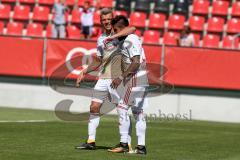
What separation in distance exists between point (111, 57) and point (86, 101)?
399 inches

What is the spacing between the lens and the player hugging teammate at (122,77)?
39.6 ft

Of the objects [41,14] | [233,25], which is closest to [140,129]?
[233,25]

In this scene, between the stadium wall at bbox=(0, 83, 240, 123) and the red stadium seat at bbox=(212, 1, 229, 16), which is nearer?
the stadium wall at bbox=(0, 83, 240, 123)

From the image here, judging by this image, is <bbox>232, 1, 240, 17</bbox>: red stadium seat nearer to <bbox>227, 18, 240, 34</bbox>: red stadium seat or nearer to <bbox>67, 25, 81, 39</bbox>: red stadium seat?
<bbox>227, 18, 240, 34</bbox>: red stadium seat

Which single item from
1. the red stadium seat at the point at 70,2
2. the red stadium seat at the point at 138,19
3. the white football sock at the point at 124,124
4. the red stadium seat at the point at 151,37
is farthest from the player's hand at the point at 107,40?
the red stadium seat at the point at 70,2

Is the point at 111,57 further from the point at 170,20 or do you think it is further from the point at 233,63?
the point at 170,20

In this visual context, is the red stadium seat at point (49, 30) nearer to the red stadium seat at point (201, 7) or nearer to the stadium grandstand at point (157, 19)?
the stadium grandstand at point (157, 19)

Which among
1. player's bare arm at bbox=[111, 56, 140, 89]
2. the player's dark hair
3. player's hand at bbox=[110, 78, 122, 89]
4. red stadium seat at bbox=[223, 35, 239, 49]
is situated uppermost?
the player's dark hair

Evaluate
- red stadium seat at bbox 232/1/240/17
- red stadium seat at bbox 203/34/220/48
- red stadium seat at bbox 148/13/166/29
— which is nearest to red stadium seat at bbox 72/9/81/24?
red stadium seat at bbox 148/13/166/29

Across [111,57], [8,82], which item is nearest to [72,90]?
[8,82]

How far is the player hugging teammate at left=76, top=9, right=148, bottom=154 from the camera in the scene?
12.1 m

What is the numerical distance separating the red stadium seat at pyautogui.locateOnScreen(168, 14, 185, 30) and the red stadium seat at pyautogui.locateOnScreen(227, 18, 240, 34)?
1747 millimetres

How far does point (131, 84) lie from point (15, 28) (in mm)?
17170

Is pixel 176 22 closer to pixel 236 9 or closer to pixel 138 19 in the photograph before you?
pixel 138 19
